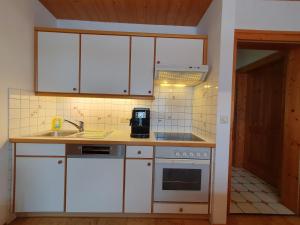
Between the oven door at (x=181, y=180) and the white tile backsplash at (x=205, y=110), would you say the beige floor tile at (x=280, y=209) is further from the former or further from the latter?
the white tile backsplash at (x=205, y=110)

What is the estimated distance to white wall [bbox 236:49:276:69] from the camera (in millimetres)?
3388

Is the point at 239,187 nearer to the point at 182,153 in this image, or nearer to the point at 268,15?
the point at 182,153

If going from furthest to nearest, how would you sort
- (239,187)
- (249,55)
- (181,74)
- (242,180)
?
1. (249,55)
2. (242,180)
3. (239,187)
4. (181,74)

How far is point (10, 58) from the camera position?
1.95 metres

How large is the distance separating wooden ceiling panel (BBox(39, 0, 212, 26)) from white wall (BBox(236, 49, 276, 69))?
1.41m

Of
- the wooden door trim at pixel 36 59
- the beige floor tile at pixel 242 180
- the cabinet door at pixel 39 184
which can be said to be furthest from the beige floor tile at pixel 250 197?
the wooden door trim at pixel 36 59

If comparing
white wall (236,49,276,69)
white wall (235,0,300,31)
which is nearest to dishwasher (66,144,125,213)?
white wall (235,0,300,31)

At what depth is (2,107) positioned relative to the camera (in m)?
1.88

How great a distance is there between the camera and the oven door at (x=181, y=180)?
6.92ft

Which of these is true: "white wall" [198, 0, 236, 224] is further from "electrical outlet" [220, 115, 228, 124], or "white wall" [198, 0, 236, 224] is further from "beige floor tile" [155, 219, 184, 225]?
"beige floor tile" [155, 219, 184, 225]

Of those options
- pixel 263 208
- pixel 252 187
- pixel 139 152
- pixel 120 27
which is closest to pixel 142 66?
pixel 120 27

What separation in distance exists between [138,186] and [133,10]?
6.71 ft

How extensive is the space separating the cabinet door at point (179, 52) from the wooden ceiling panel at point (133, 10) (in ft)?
1.24

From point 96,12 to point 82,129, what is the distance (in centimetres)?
149
